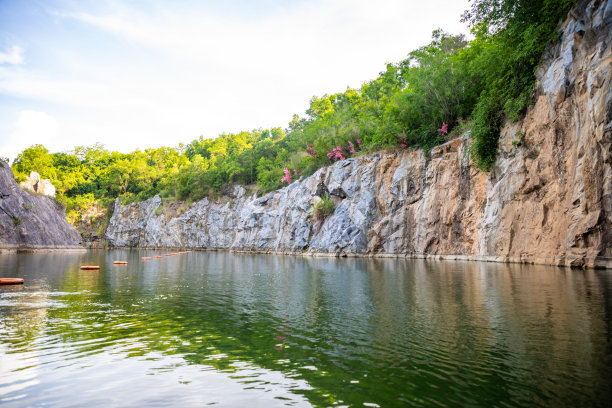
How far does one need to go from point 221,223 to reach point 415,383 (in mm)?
62649

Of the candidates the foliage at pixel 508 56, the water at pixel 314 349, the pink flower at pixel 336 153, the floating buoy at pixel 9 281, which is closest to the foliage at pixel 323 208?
the pink flower at pixel 336 153

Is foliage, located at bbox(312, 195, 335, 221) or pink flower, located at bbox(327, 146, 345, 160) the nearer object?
foliage, located at bbox(312, 195, 335, 221)

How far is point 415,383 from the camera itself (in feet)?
15.3

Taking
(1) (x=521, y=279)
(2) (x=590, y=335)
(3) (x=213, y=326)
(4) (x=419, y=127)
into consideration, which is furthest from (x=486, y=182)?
(3) (x=213, y=326)

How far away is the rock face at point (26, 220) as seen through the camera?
43.4 meters

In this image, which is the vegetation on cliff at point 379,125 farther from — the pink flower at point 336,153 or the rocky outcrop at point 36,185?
the rocky outcrop at point 36,185

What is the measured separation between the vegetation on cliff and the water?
16.4 m

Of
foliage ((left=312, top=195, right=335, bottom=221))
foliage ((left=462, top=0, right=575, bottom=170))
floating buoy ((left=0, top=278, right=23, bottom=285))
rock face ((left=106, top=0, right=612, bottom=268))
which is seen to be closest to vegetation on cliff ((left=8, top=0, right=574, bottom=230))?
foliage ((left=462, top=0, right=575, bottom=170))

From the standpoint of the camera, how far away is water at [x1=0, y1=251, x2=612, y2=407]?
436 centimetres

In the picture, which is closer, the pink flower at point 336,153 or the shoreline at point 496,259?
the shoreline at point 496,259

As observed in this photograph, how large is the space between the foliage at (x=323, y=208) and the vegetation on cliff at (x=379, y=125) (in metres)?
5.68

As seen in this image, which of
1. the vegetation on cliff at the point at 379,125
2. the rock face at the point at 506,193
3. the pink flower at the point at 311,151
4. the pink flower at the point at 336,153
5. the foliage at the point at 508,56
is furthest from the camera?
the pink flower at the point at 311,151

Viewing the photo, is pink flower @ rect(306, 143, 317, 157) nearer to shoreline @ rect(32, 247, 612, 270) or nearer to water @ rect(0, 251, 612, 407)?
shoreline @ rect(32, 247, 612, 270)

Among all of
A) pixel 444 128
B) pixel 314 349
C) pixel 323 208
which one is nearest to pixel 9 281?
pixel 314 349
